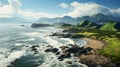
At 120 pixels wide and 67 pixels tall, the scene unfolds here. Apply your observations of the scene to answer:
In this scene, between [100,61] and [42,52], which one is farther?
[42,52]

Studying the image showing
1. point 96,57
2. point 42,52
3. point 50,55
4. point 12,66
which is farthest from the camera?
point 42,52

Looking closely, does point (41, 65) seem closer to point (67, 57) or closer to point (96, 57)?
point (67, 57)

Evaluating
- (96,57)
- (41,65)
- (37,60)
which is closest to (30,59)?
(37,60)

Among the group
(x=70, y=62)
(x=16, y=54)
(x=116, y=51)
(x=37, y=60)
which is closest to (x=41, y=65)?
(x=37, y=60)

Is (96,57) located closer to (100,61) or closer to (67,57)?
(100,61)

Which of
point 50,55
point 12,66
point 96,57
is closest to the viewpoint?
point 12,66

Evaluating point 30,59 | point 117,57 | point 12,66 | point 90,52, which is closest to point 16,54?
point 30,59

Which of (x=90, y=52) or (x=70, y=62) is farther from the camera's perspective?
(x=90, y=52)

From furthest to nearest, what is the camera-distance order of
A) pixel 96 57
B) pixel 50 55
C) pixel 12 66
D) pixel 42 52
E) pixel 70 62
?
pixel 42 52, pixel 50 55, pixel 96 57, pixel 70 62, pixel 12 66

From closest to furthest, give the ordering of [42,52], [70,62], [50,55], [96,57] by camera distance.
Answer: [70,62], [96,57], [50,55], [42,52]
